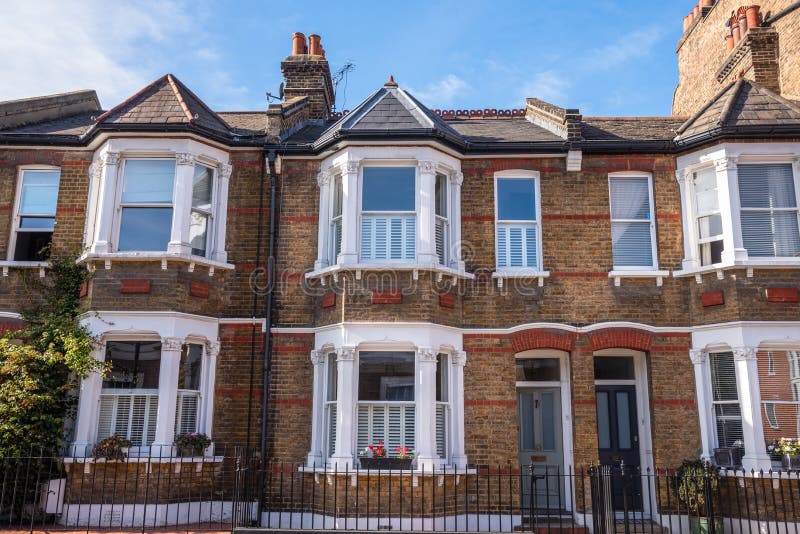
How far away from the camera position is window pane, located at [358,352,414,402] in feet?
39.0

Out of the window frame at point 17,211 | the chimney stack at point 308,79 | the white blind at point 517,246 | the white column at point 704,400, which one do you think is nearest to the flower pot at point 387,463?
the white blind at point 517,246

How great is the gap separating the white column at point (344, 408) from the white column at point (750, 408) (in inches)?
255

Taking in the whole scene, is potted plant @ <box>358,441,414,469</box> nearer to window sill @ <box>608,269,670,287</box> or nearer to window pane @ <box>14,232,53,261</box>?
window sill @ <box>608,269,670,287</box>

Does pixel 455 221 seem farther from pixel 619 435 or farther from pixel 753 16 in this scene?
pixel 753 16

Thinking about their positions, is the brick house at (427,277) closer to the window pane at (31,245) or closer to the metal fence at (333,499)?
the window pane at (31,245)

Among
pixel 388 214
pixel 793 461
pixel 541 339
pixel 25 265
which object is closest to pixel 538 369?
pixel 541 339

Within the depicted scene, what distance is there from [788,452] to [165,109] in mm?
12384

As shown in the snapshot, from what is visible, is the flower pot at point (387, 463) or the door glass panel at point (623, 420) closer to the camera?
the flower pot at point (387, 463)

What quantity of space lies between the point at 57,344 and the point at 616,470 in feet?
33.1

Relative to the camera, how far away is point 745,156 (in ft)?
41.1

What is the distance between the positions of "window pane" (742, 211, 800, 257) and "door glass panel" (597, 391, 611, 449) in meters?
3.70

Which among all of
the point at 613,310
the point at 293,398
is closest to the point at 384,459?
the point at 293,398

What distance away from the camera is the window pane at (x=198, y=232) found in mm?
12812

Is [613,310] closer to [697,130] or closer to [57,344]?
[697,130]
